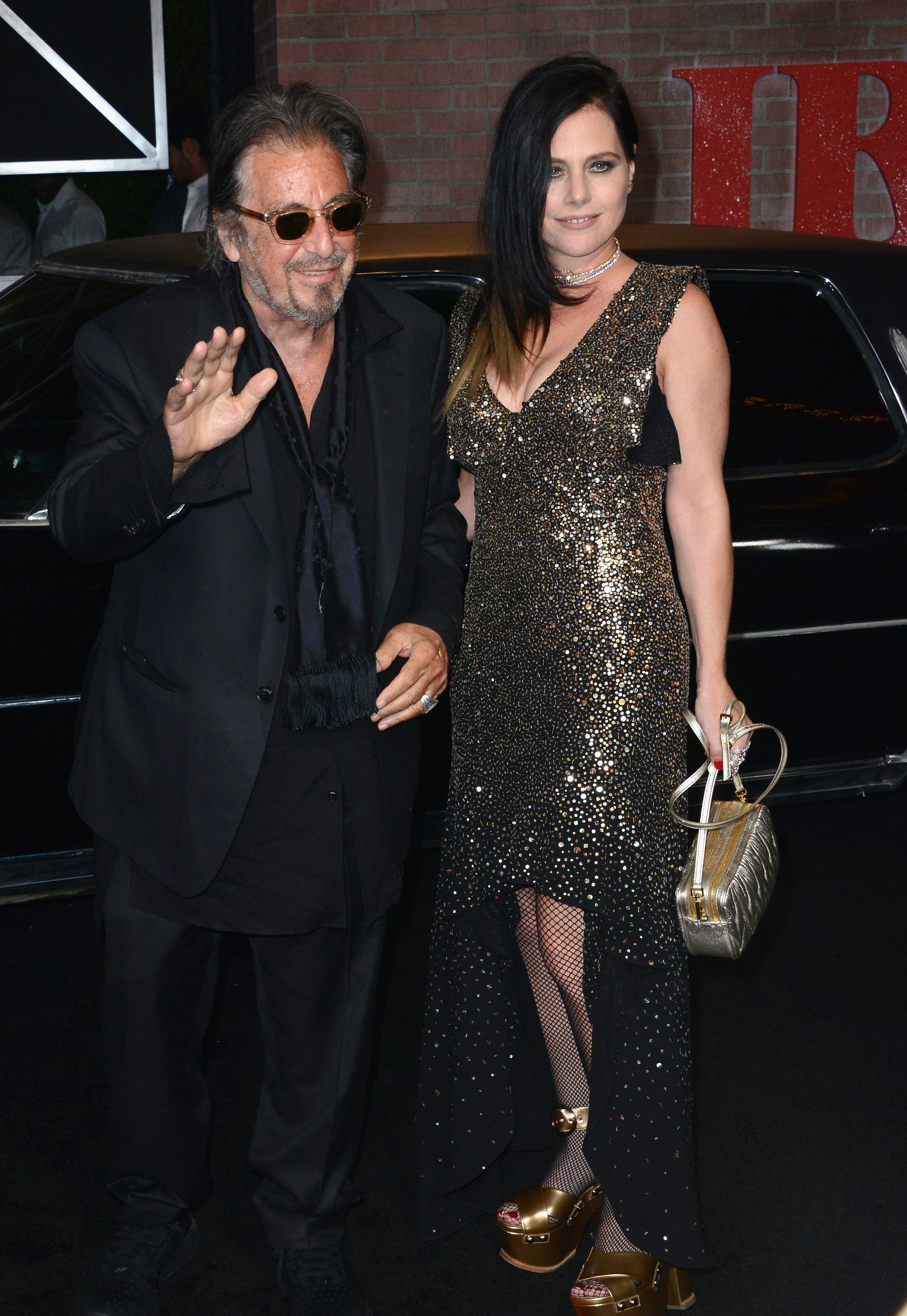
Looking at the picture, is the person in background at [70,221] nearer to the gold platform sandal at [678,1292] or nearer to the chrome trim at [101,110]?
the chrome trim at [101,110]

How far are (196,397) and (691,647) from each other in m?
2.14

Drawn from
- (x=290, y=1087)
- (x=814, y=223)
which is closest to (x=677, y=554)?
(x=290, y=1087)

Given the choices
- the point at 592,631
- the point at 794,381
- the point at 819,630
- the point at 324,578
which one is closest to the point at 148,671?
the point at 324,578

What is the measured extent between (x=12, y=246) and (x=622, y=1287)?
6.28 m

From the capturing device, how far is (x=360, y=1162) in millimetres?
2771

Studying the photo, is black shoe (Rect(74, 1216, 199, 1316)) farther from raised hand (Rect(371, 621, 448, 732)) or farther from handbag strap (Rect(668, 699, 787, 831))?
handbag strap (Rect(668, 699, 787, 831))

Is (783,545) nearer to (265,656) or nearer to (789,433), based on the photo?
(789,433)

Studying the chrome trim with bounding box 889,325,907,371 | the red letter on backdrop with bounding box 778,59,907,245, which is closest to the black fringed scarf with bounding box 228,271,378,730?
the chrome trim with bounding box 889,325,907,371

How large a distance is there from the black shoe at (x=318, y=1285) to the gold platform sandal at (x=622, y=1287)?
1.21ft

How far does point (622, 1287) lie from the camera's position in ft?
7.52

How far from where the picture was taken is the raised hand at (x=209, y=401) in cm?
179

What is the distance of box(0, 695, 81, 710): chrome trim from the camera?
10.00 ft

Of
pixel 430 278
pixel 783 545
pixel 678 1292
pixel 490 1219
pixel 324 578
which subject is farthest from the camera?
pixel 783 545

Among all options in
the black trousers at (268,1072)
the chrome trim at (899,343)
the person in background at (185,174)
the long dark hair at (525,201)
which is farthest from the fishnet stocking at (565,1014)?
the person in background at (185,174)
